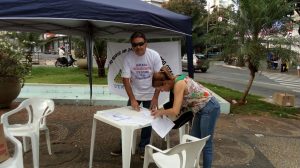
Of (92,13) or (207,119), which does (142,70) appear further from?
(207,119)

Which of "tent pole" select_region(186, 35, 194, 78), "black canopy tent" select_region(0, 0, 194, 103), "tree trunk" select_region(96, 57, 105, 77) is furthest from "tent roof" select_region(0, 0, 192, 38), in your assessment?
"tree trunk" select_region(96, 57, 105, 77)

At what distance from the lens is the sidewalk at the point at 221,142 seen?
5.14m

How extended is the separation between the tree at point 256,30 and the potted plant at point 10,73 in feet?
17.9

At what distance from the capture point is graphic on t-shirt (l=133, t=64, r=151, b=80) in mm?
4793

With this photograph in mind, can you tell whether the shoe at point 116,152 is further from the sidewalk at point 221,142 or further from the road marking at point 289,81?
the road marking at point 289,81

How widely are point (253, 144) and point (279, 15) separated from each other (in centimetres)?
484

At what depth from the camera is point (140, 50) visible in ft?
15.2

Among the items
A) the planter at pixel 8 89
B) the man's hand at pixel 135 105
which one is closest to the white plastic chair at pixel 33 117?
the man's hand at pixel 135 105

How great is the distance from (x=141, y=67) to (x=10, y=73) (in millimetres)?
4767

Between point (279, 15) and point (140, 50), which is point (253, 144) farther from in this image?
point (279, 15)

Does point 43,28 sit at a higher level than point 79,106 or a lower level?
higher

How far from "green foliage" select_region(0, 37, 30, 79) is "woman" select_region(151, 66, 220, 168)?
5.51 metres

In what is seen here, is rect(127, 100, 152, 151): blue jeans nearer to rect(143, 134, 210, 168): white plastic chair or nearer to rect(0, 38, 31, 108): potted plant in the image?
rect(143, 134, 210, 168): white plastic chair

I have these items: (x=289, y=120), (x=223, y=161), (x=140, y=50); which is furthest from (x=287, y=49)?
(x=140, y=50)
